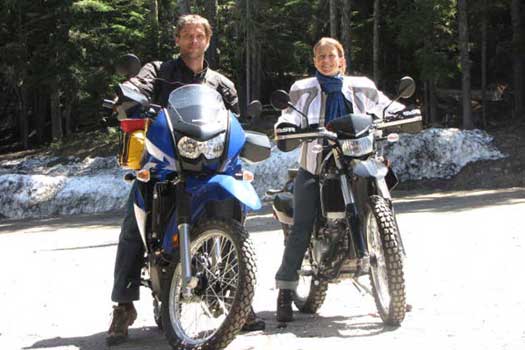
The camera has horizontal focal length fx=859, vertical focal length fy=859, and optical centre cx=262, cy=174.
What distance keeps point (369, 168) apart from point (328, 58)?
988 mm

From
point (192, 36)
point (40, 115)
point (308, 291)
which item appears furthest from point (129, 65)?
point (40, 115)

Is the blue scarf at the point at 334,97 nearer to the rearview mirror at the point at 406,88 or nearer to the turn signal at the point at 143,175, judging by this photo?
the rearview mirror at the point at 406,88

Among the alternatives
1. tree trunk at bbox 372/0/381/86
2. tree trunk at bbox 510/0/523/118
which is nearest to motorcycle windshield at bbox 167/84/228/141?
tree trunk at bbox 372/0/381/86

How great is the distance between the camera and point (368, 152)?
18.4ft

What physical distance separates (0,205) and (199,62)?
69.7 feet

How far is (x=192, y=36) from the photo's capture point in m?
5.59

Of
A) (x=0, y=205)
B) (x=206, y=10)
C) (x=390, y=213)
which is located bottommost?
(x=0, y=205)

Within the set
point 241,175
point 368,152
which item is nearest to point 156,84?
point 241,175

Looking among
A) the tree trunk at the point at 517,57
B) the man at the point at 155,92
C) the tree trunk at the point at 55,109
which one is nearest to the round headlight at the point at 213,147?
the man at the point at 155,92

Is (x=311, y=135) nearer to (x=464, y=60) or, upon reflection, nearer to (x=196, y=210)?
(x=196, y=210)

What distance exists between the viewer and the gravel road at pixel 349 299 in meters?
5.14

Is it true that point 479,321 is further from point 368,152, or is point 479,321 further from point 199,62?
point 199,62

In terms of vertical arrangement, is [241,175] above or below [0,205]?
above

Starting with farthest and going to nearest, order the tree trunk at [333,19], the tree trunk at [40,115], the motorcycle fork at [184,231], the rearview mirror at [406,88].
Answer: the tree trunk at [40,115]
the tree trunk at [333,19]
the rearview mirror at [406,88]
the motorcycle fork at [184,231]
